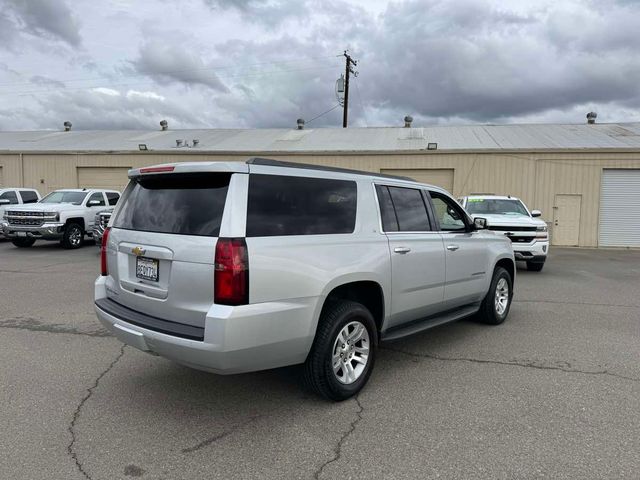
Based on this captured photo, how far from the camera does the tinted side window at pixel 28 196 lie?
16.2 meters

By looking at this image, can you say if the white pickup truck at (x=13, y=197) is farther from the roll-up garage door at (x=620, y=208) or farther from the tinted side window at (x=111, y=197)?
the roll-up garage door at (x=620, y=208)

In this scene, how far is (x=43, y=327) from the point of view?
5.66 meters

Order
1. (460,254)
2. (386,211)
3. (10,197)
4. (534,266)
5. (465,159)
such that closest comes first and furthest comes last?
(386,211), (460,254), (534,266), (10,197), (465,159)

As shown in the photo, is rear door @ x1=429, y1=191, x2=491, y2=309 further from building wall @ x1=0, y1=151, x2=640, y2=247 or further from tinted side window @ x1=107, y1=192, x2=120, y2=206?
tinted side window @ x1=107, y1=192, x2=120, y2=206

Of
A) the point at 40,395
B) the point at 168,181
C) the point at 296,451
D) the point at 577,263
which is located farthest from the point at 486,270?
the point at 577,263

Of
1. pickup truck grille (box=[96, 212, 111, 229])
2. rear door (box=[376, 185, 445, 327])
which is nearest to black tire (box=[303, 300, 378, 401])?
rear door (box=[376, 185, 445, 327])

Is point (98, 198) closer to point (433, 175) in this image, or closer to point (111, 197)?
point (111, 197)

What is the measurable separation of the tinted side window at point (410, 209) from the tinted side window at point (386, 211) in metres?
0.07

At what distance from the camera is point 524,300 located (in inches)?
304

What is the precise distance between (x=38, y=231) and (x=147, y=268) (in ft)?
40.5

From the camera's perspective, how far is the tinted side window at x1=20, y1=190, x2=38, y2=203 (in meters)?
16.2

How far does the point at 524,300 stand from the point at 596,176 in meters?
12.7

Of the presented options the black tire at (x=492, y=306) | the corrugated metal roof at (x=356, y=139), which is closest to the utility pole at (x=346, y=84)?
the corrugated metal roof at (x=356, y=139)

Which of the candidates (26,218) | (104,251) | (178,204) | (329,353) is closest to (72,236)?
(26,218)
